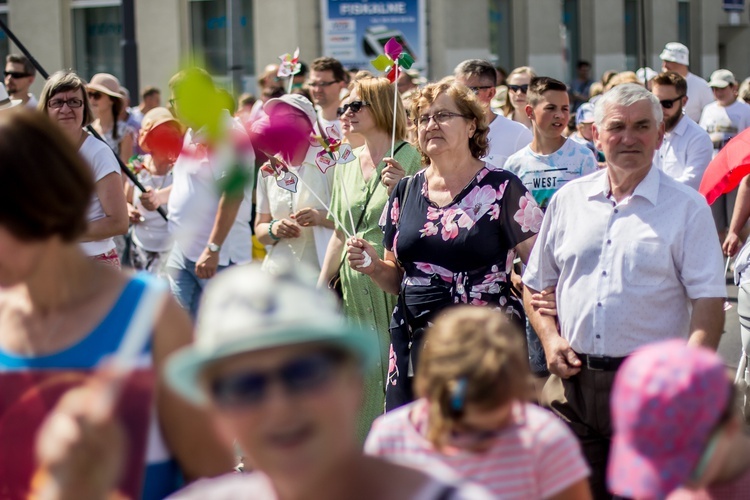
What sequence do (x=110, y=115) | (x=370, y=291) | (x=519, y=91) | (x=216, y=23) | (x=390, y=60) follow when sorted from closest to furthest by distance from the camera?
(x=370, y=291) < (x=390, y=60) < (x=519, y=91) < (x=110, y=115) < (x=216, y=23)

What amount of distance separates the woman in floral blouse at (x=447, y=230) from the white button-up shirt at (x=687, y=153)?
3.74 metres

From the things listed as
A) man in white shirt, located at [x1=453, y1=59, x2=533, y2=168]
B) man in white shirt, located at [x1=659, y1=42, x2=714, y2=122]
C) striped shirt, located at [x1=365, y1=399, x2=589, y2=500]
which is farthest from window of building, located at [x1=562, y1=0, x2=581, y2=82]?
striped shirt, located at [x1=365, y1=399, x2=589, y2=500]

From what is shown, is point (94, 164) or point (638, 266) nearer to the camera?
point (638, 266)

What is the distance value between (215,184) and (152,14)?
79.2 feet

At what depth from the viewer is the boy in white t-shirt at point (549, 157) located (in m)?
6.73

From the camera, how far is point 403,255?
5.01 meters

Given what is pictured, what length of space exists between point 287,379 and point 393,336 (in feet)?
10.8

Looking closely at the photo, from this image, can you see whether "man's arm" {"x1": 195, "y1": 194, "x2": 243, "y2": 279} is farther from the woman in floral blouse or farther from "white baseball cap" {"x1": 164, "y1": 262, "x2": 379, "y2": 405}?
"white baseball cap" {"x1": 164, "y1": 262, "x2": 379, "y2": 405}

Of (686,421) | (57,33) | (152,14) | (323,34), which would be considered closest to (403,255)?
(686,421)

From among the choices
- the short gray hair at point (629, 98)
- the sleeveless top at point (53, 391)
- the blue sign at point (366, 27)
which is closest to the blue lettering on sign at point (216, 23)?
the blue sign at point (366, 27)

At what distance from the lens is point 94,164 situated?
566 cm

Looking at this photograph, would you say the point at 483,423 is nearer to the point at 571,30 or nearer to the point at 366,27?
the point at 366,27

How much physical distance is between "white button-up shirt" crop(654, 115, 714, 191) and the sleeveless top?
6431 mm

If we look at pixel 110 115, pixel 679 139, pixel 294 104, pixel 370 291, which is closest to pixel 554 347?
pixel 370 291
